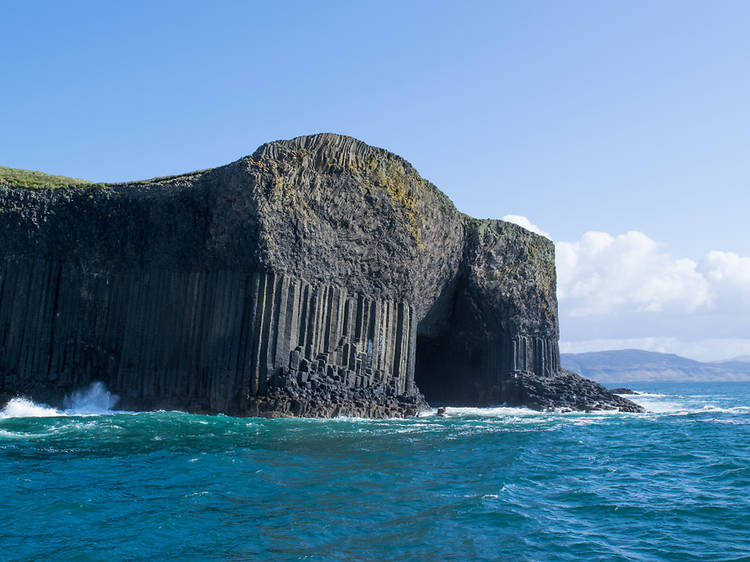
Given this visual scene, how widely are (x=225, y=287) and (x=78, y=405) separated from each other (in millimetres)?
7507

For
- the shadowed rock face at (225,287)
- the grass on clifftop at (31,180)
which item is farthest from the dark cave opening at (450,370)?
the grass on clifftop at (31,180)

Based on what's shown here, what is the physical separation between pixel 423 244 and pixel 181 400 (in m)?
14.1

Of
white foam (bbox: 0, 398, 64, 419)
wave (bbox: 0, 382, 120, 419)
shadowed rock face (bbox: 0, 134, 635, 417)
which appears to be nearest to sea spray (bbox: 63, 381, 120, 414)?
wave (bbox: 0, 382, 120, 419)

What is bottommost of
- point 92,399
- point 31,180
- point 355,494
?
point 355,494

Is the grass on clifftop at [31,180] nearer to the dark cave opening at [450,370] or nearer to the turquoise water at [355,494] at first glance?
the turquoise water at [355,494]

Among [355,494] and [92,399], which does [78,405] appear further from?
[355,494]

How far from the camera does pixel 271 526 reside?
11016mm

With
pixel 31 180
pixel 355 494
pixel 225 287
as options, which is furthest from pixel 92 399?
pixel 355 494

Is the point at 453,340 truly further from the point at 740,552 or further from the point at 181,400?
the point at 740,552

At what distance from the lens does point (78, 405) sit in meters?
27.9

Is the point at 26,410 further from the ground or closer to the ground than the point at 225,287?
closer to the ground

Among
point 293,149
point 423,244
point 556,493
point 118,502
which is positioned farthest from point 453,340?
point 118,502

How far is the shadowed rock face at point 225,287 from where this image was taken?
27.1 meters

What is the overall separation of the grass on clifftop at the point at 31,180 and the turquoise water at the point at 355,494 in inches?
446
